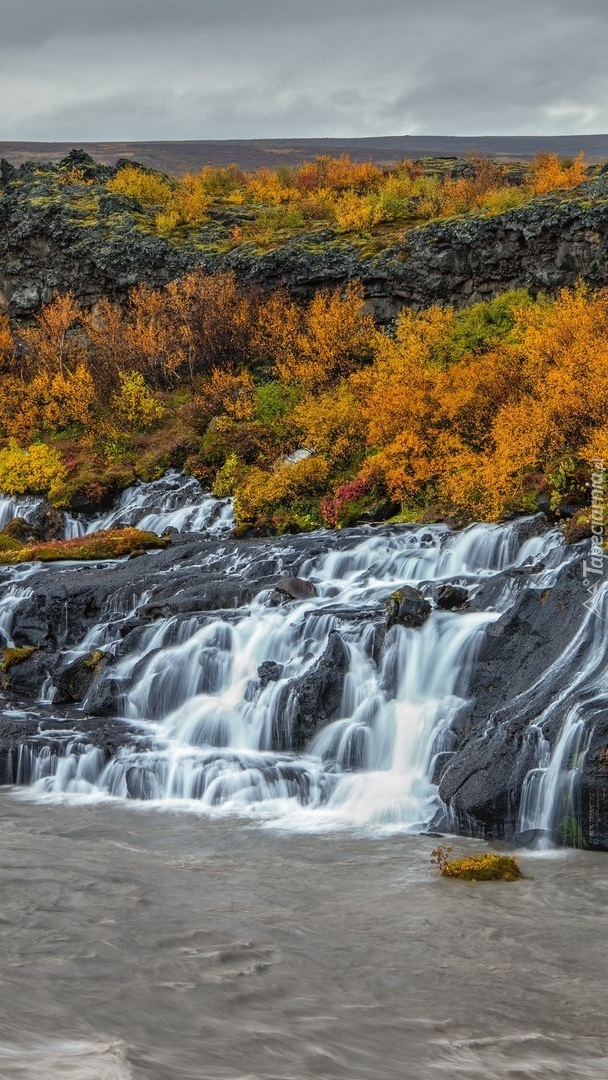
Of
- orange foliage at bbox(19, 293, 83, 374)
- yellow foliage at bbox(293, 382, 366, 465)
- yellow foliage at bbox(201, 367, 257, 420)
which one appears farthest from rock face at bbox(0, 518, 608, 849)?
orange foliage at bbox(19, 293, 83, 374)

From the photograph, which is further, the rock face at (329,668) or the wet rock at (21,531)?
the wet rock at (21,531)

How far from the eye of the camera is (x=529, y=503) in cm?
2881

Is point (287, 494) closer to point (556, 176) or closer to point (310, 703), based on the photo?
point (310, 703)

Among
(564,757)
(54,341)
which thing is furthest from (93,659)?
(54,341)

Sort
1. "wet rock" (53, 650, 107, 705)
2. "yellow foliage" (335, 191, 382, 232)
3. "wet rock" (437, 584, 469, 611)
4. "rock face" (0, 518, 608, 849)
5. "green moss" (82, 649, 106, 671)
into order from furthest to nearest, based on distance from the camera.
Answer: "yellow foliage" (335, 191, 382, 232)
"green moss" (82, 649, 106, 671)
"wet rock" (53, 650, 107, 705)
"wet rock" (437, 584, 469, 611)
"rock face" (0, 518, 608, 849)

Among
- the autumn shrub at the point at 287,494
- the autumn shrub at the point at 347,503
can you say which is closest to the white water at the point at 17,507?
the autumn shrub at the point at 287,494

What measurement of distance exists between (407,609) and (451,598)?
1310 millimetres

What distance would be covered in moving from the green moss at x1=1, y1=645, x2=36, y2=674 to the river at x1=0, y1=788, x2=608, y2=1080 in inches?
369

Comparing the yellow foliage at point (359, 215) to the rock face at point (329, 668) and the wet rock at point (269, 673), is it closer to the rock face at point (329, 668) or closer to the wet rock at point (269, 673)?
the rock face at point (329, 668)

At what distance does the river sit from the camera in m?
8.65

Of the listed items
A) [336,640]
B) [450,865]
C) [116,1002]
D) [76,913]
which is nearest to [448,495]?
[336,640]

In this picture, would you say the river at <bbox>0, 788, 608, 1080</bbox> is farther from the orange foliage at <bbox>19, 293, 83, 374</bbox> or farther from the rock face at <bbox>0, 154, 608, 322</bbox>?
the orange foliage at <bbox>19, 293, 83, 374</bbox>

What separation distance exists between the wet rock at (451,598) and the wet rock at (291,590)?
422 centimetres

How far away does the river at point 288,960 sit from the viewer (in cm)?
865
